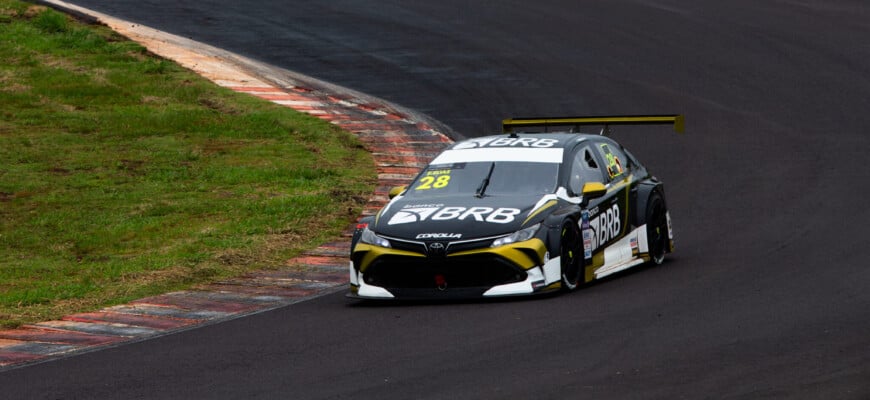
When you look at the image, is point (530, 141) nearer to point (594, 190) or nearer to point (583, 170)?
point (583, 170)

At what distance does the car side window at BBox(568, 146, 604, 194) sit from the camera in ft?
43.3

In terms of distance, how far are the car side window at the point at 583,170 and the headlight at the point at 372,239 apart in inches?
71.2

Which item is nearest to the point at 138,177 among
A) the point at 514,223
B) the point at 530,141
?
the point at 530,141

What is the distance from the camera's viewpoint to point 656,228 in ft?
47.0

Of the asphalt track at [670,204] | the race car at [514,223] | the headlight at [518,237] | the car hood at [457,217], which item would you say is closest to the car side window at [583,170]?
the race car at [514,223]

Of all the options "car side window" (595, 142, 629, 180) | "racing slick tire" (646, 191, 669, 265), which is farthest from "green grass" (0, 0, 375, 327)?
"racing slick tire" (646, 191, 669, 265)

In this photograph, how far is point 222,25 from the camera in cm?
3036

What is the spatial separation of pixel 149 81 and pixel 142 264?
402 inches

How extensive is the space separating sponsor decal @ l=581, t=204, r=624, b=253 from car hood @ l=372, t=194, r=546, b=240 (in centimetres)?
50

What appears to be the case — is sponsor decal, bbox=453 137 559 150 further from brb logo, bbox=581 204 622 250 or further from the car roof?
brb logo, bbox=581 204 622 250

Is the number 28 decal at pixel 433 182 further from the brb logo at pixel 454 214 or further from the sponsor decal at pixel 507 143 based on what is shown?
the brb logo at pixel 454 214

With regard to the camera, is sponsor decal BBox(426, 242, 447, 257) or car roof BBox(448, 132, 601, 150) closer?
sponsor decal BBox(426, 242, 447, 257)

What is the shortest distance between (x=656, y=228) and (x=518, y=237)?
2732 mm

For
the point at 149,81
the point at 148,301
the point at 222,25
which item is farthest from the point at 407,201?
the point at 222,25
